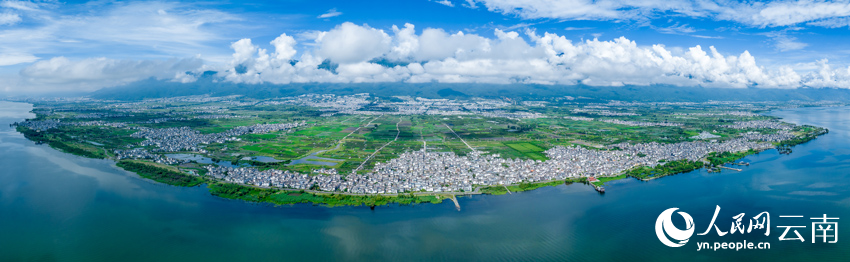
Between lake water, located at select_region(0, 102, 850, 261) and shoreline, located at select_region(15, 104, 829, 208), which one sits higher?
shoreline, located at select_region(15, 104, 829, 208)

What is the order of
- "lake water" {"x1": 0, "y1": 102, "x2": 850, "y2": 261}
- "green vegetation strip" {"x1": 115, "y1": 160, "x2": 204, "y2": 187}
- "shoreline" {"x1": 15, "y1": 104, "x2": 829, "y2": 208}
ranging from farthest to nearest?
"green vegetation strip" {"x1": 115, "y1": 160, "x2": 204, "y2": 187} → "shoreline" {"x1": 15, "y1": 104, "x2": 829, "y2": 208} → "lake water" {"x1": 0, "y1": 102, "x2": 850, "y2": 261}

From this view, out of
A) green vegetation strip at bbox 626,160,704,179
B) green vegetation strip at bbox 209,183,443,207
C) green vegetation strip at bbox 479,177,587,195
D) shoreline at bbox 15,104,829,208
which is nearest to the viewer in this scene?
green vegetation strip at bbox 209,183,443,207

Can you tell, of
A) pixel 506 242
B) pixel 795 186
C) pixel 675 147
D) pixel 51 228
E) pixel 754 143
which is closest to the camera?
pixel 506 242

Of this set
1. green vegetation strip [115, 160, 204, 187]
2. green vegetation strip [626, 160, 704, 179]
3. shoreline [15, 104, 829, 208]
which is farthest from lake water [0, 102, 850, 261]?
green vegetation strip [626, 160, 704, 179]

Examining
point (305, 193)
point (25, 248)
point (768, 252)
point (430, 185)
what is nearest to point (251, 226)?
point (305, 193)

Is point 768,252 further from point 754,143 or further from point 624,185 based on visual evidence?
point 754,143

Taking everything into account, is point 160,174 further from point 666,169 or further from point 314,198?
point 666,169

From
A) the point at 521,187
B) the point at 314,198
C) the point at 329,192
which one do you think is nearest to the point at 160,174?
the point at 314,198

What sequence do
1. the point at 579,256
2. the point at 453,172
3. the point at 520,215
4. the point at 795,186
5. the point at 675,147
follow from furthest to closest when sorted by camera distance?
the point at 675,147 < the point at 453,172 < the point at 795,186 < the point at 520,215 < the point at 579,256

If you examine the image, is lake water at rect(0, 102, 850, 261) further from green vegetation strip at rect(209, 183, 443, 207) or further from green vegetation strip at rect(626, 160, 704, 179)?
green vegetation strip at rect(626, 160, 704, 179)
